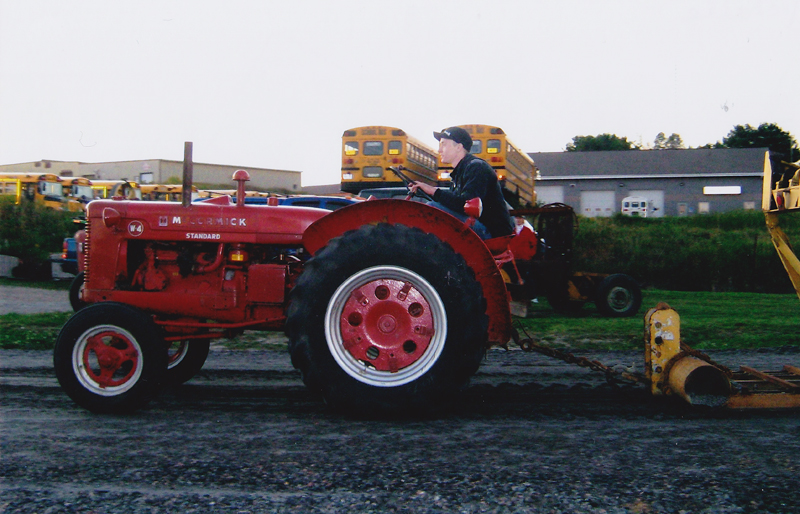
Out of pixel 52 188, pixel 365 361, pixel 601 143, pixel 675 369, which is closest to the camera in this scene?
pixel 365 361

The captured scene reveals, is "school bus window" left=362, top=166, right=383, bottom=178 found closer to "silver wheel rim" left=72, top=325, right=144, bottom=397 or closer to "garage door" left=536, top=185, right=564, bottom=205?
"silver wheel rim" left=72, top=325, right=144, bottom=397

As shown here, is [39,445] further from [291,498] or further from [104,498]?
[291,498]

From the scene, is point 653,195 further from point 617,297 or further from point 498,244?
point 498,244

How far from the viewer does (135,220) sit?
4191 mm

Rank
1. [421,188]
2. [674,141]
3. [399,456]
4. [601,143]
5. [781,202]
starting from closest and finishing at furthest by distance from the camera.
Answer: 1. [399,456]
2. [421,188]
3. [781,202]
4. [601,143]
5. [674,141]

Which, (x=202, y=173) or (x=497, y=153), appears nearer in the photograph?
(x=497, y=153)

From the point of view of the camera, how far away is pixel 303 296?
362 centimetres

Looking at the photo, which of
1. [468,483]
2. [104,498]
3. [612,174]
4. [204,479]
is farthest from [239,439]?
[612,174]

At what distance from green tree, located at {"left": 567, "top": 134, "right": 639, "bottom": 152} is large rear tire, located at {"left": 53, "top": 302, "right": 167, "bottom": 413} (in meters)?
66.2

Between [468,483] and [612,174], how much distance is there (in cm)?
4637

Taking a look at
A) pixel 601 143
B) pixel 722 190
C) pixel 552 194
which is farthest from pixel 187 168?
pixel 601 143

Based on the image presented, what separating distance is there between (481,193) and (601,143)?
67.3 metres

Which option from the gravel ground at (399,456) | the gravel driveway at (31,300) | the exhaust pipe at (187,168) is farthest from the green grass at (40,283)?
the exhaust pipe at (187,168)

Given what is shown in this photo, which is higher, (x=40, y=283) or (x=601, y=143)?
(x=601, y=143)
